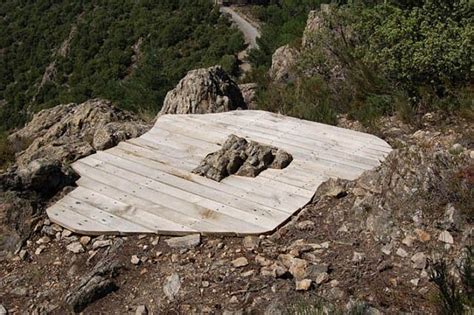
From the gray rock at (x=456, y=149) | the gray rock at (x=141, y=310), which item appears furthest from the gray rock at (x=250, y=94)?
the gray rock at (x=141, y=310)

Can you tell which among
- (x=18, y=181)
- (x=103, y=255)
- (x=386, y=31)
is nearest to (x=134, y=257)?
(x=103, y=255)

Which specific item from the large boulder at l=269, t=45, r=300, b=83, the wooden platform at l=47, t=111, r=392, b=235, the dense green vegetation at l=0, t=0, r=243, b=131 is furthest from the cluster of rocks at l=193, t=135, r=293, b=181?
the dense green vegetation at l=0, t=0, r=243, b=131

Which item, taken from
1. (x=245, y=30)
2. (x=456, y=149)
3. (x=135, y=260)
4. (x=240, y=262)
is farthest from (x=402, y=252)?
(x=245, y=30)

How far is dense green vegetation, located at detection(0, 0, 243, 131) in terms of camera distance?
100.0 feet

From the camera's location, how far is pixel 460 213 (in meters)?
4.20

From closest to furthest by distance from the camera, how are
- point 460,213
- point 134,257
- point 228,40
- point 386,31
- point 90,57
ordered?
point 460,213
point 134,257
point 386,31
point 228,40
point 90,57

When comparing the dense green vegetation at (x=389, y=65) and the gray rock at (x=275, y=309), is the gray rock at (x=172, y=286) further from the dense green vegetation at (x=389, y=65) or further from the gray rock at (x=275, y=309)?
the dense green vegetation at (x=389, y=65)

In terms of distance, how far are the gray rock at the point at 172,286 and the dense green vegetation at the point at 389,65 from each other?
361 cm

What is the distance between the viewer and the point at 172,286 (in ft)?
13.6

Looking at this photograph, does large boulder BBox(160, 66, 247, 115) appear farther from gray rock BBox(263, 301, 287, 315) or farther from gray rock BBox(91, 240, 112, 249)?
gray rock BBox(263, 301, 287, 315)

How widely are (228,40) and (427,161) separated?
27.5 m

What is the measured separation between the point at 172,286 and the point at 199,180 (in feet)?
5.49

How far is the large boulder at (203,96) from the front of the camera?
316 inches

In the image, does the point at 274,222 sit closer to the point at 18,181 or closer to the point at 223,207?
the point at 223,207
